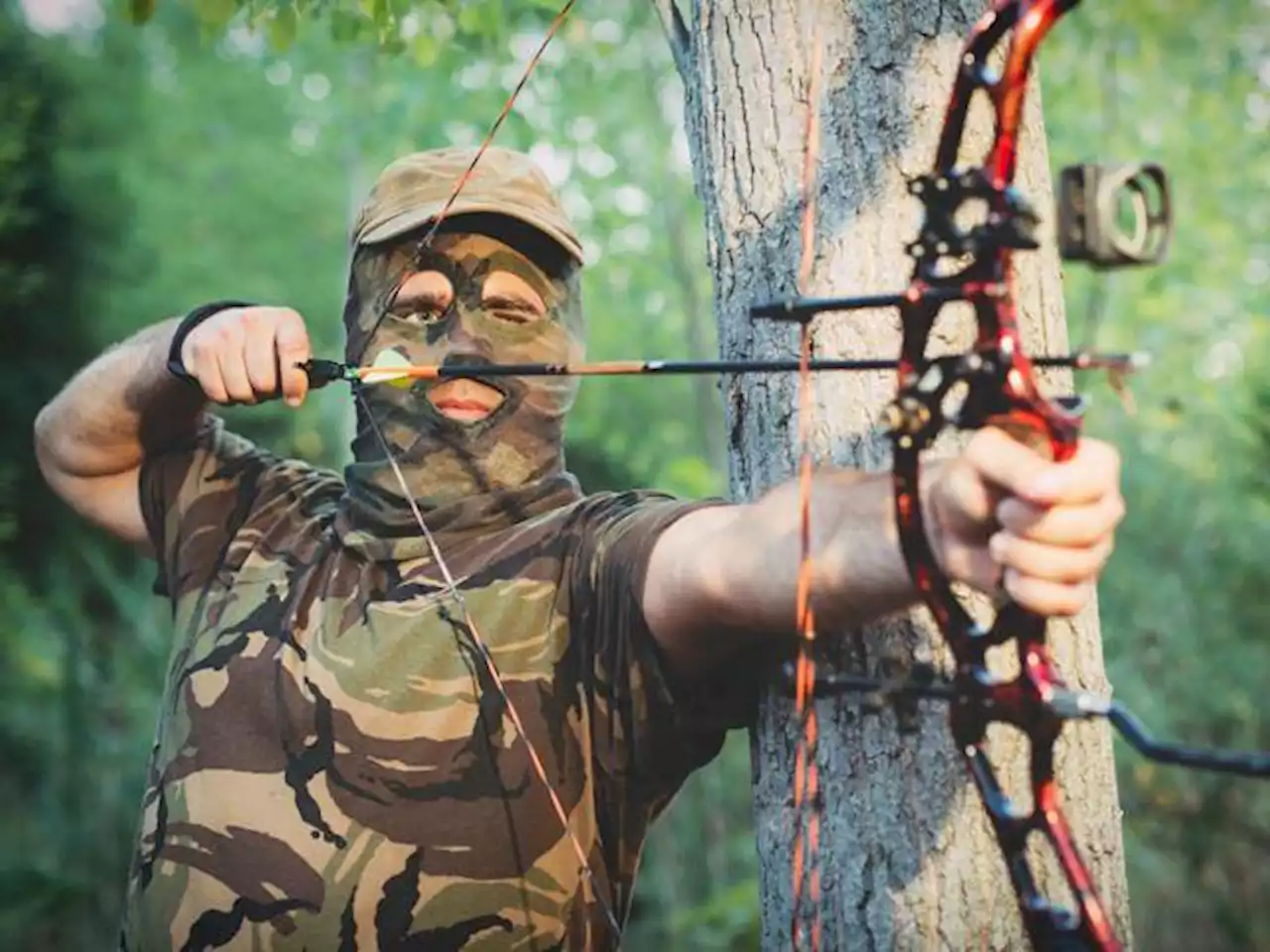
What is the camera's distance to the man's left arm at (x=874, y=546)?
41.4 inches

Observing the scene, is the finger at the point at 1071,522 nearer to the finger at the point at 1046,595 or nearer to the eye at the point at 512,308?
the finger at the point at 1046,595

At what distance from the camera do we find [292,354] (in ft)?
6.22

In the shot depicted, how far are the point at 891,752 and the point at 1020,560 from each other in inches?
19.8

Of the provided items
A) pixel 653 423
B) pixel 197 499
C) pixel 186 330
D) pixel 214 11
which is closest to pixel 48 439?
pixel 197 499

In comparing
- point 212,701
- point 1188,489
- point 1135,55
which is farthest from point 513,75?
point 212,701

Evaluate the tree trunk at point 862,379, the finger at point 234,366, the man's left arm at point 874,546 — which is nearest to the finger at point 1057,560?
the man's left arm at point 874,546

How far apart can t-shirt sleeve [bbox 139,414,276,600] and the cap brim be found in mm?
443

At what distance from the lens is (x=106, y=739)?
21.4 feet

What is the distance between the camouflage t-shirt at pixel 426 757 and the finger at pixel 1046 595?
55 centimetres

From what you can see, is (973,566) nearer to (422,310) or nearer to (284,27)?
(422,310)

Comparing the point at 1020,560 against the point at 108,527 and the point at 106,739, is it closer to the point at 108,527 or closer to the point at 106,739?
the point at 108,527

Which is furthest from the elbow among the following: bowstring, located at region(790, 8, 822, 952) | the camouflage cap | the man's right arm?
bowstring, located at region(790, 8, 822, 952)

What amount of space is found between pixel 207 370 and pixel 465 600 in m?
0.51

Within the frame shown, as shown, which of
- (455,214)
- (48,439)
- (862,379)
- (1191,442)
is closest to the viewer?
(862,379)
